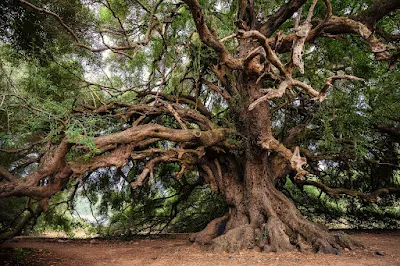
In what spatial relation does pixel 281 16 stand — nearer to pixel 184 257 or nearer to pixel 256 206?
pixel 256 206

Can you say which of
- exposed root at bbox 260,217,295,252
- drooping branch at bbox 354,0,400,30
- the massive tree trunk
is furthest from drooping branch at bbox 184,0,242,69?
exposed root at bbox 260,217,295,252

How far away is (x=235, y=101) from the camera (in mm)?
6742

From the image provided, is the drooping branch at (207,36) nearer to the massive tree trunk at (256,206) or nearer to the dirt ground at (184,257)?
the massive tree trunk at (256,206)

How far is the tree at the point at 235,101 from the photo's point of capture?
5.11 meters

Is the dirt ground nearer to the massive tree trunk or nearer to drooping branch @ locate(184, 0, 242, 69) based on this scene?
the massive tree trunk

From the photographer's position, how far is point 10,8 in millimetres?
5016

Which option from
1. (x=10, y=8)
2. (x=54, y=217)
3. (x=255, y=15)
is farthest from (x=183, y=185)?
(x=10, y=8)

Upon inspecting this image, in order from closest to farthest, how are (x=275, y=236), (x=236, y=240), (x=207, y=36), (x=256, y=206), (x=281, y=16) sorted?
(x=207, y=36)
(x=275, y=236)
(x=236, y=240)
(x=281, y=16)
(x=256, y=206)

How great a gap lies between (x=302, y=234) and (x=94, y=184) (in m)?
5.68

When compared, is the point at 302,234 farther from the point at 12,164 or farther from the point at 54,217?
the point at 54,217

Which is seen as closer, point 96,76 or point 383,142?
point 96,76

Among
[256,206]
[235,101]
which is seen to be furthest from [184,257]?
[235,101]

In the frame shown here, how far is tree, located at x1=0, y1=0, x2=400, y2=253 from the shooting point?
5.11 meters

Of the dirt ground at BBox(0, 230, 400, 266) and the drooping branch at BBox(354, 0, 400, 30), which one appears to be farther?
the drooping branch at BBox(354, 0, 400, 30)
